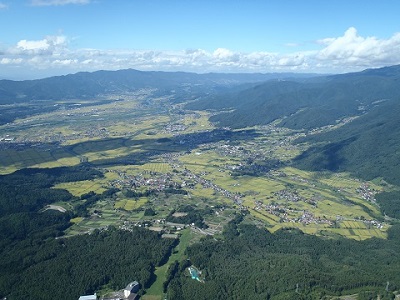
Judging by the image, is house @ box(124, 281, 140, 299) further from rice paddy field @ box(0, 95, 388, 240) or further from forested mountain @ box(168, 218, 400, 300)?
rice paddy field @ box(0, 95, 388, 240)

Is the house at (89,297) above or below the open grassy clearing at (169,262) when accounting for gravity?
above

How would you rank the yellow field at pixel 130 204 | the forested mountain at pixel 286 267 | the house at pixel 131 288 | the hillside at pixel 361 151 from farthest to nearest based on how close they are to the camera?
the hillside at pixel 361 151 → the yellow field at pixel 130 204 → the house at pixel 131 288 → the forested mountain at pixel 286 267

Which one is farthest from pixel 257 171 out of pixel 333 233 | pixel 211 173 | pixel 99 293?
pixel 99 293

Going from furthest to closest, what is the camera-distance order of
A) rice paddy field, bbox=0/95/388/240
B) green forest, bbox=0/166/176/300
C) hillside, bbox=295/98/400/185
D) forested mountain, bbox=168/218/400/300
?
hillside, bbox=295/98/400/185 < rice paddy field, bbox=0/95/388/240 < green forest, bbox=0/166/176/300 < forested mountain, bbox=168/218/400/300

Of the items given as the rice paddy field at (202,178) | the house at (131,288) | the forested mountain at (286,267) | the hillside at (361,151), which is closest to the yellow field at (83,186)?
the rice paddy field at (202,178)

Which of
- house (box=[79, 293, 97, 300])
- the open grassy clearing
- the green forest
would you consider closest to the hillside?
the open grassy clearing

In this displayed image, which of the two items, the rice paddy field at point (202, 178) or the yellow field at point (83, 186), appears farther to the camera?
the yellow field at point (83, 186)

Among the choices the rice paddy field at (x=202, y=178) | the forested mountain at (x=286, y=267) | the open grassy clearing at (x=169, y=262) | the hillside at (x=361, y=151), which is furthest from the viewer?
the hillside at (x=361, y=151)

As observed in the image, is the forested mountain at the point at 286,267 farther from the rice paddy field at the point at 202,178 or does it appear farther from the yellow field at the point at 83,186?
the yellow field at the point at 83,186

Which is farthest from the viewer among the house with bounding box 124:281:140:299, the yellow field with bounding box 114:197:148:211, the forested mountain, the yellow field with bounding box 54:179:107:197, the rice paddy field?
the yellow field with bounding box 54:179:107:197

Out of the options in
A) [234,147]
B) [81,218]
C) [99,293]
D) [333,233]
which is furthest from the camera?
[234,147]

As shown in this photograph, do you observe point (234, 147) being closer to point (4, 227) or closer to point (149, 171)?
point (149, 171)
